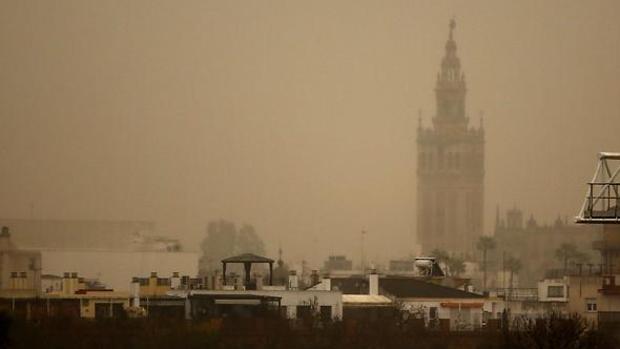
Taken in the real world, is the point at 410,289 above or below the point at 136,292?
above

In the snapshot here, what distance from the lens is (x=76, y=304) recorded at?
8712 centimetres

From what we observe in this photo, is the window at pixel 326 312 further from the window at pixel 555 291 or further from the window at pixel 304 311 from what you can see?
the window at pixel 555 291

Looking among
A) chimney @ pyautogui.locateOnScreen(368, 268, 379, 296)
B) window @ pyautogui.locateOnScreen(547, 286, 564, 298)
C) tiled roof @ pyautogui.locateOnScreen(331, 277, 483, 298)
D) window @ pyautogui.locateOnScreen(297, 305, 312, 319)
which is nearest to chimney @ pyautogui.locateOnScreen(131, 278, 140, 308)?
window @ pyautogui.locateOnScreen(297, 305, 312, 319)

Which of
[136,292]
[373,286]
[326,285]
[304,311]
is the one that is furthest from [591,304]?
[136,292]

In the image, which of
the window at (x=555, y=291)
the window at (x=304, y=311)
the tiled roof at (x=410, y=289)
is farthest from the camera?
the window at (x=555, y=291)

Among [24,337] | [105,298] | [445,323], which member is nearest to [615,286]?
[445,323]

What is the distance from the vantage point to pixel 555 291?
108188 millimetres

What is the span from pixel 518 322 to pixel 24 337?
15945 mm

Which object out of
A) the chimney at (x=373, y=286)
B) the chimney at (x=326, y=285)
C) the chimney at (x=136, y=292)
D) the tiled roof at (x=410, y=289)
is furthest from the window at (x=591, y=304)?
the chimney at (x=136, y=292)

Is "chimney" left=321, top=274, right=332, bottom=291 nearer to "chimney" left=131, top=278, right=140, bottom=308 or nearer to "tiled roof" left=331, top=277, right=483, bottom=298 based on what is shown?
"tiled roof" left=331, top=277, right=483, bottom=298

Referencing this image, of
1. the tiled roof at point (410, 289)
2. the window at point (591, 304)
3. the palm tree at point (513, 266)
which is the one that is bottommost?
the window at point (591, 304)

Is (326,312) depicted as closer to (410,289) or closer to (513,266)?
(410,289)

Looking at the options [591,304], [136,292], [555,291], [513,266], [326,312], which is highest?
[513,266]

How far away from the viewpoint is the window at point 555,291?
4203 inches
